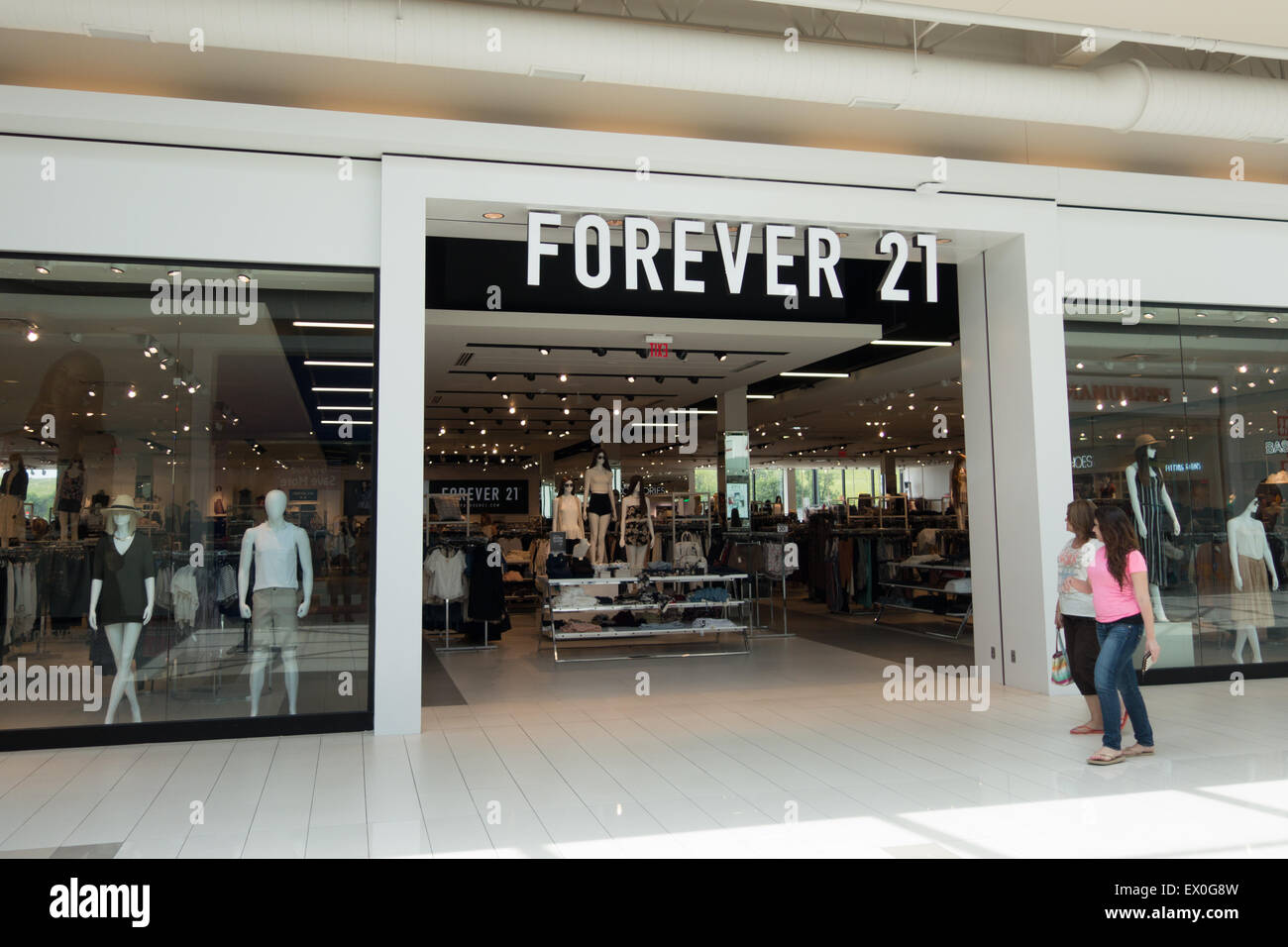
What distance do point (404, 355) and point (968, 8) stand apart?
3.89 m

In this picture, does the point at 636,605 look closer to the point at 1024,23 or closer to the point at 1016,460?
the point at 1016,460

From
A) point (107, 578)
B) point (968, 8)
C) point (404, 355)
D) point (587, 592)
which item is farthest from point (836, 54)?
point (587, 592)

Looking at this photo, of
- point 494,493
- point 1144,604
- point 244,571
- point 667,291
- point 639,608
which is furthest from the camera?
point 494,493

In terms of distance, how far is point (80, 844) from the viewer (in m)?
3.75

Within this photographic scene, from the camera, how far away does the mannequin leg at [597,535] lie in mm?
12359

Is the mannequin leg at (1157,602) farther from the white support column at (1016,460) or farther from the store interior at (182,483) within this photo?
the store interior at (182,483)

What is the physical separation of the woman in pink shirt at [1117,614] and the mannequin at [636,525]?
7821 millimetres

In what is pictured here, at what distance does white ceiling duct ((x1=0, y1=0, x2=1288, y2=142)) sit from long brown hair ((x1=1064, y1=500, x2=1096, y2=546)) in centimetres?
255

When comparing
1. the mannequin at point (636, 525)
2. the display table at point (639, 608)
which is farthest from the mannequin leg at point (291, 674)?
the mannequin at point (636, 525)

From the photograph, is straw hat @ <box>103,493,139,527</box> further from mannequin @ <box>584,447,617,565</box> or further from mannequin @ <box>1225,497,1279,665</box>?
mannequin @ <box>1225,497,1279,665</box>

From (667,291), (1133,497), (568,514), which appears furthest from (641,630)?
(1133,497)

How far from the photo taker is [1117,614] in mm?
4840

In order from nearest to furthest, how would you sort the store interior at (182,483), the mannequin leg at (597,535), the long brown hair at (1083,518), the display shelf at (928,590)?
the long brown hair at (1083,518), the store interior at (182,483), the display shelf at (928,590), the mannequin leg at (597,535)

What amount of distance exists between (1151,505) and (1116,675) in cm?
306
